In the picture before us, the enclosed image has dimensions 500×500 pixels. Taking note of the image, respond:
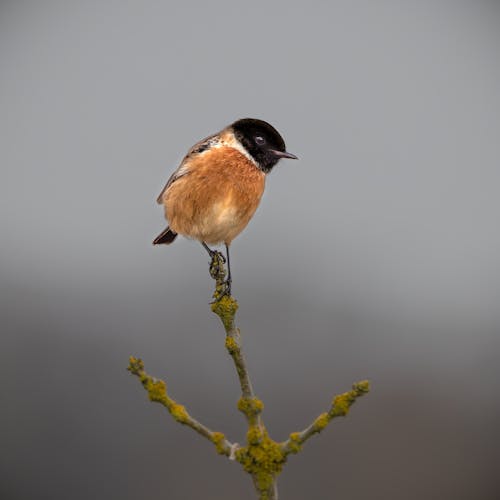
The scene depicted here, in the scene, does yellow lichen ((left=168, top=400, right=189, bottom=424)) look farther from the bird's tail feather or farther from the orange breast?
the bird's tail feather

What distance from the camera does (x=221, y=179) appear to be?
6145 millimetres

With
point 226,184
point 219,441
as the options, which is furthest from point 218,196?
point 219,441

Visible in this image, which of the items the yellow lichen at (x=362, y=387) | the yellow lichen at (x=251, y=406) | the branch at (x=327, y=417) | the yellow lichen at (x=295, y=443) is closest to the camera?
the yellow lichen at (x=362, y=387)

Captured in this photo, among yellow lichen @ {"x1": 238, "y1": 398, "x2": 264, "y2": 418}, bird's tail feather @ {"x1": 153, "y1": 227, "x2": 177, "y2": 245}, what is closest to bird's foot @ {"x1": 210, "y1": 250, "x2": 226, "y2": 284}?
yellow lichen @ {"x1": 238, "y1": 398, "x2": 264, "y2": 418}

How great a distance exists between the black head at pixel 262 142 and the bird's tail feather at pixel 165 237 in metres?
1.41

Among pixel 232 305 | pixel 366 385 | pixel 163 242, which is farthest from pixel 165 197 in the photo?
pixel 366 385

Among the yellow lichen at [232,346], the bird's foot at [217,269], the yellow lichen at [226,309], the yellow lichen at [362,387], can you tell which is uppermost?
the bird's foot at [217,269]

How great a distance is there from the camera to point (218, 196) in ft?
20.1

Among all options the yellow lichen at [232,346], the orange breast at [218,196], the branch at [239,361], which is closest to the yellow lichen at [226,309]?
the branch at [239,361]

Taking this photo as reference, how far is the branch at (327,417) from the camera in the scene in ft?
9.04

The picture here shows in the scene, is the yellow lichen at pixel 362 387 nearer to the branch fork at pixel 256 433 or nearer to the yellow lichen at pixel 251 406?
the branch fork at pixel 256 433

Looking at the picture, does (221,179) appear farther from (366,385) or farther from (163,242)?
(366,385)

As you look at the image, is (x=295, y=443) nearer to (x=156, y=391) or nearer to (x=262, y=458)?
(x=262, y=458)

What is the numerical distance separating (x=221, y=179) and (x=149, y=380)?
135 inches
